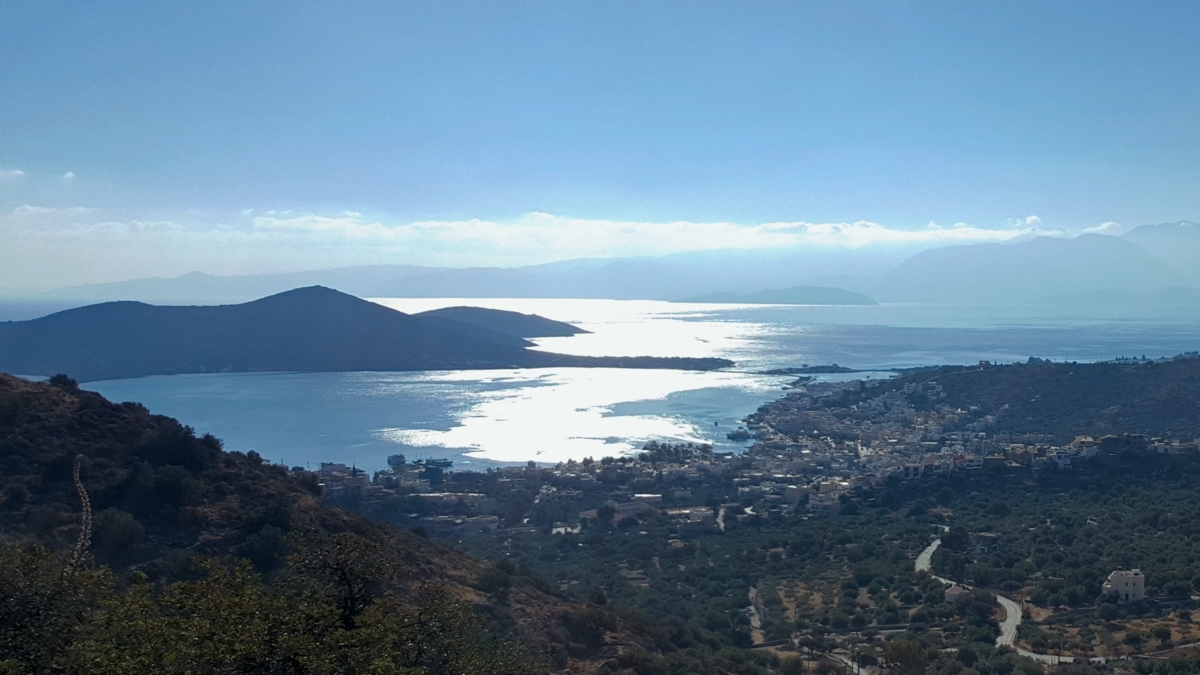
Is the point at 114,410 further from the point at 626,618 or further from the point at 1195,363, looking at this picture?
the point at 1195,363

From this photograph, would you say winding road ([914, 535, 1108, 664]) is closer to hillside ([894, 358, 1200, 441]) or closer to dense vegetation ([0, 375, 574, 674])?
dense vegetation ([0, 375, 574, 674])

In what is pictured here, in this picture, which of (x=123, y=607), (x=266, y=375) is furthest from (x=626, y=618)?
(x=266, y=375)

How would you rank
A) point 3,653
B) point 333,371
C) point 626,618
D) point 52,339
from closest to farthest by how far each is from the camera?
point 3,653 < point 626,618 < point 52,339 < point 333,371

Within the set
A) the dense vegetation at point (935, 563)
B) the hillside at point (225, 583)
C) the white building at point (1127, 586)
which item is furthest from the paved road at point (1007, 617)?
the hillside at point (225, 583)

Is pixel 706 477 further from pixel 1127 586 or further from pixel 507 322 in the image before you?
pixel 507 322

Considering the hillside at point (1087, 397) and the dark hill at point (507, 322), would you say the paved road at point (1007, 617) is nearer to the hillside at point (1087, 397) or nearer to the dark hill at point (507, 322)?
the hillside at point (1087, 397)

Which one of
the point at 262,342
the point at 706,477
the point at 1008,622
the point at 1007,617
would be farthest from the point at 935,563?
the point at 262,342

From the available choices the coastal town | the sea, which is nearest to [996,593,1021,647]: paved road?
the coastal town
